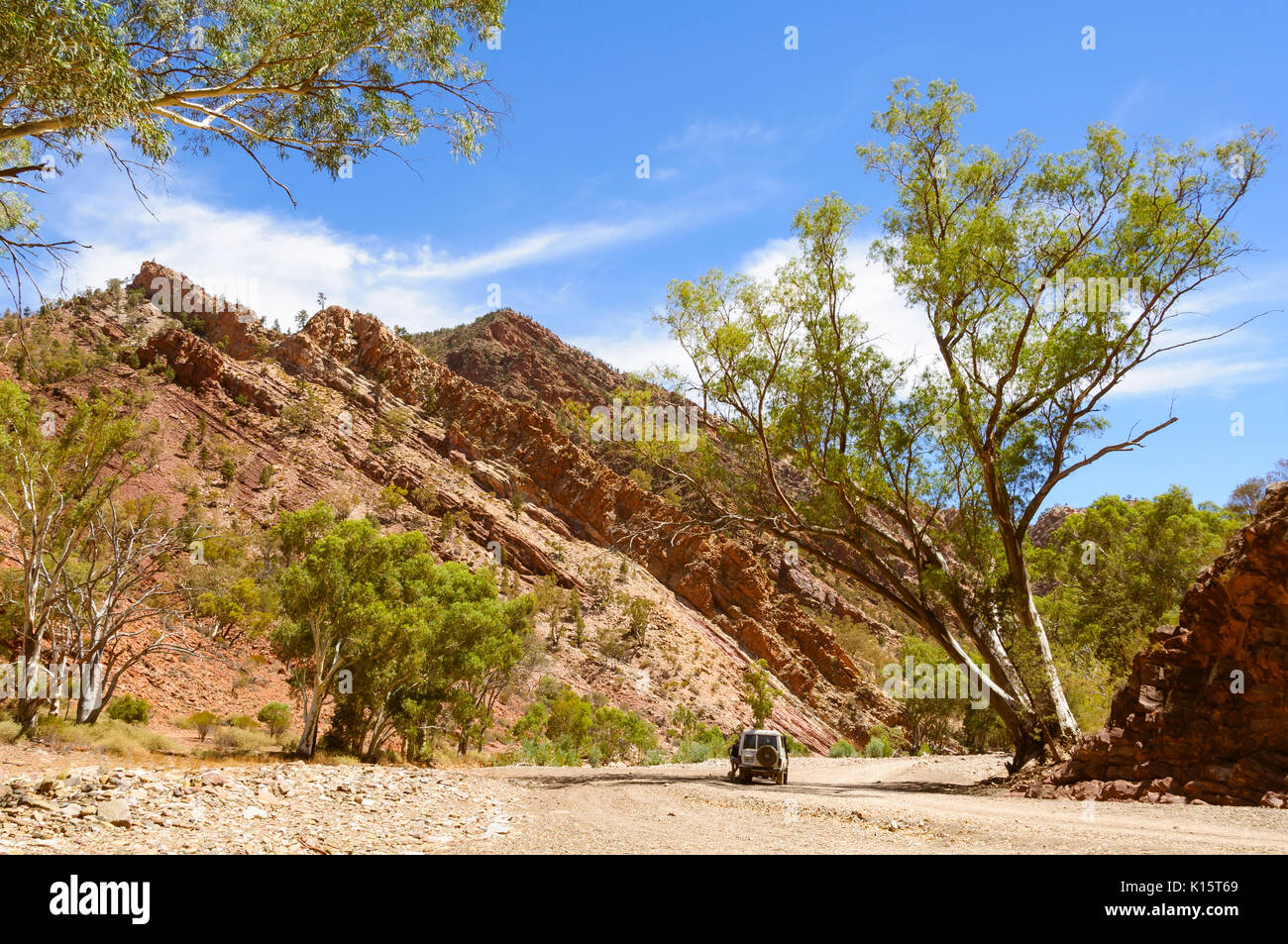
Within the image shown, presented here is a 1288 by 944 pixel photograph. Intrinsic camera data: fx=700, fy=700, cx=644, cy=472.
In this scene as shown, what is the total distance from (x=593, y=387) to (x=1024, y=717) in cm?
9449

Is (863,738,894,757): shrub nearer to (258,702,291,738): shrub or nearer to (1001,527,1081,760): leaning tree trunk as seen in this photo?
(1001,527,1081,760): leaning tree trunk

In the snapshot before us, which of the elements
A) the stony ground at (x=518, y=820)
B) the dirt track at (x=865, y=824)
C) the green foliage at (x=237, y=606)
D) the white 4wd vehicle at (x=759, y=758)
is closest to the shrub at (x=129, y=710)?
the green foliage at (x=237, y=606)

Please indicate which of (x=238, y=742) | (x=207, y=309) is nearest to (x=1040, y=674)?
(x=238, y=742)

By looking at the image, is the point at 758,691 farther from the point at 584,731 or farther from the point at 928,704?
the point at 584,731

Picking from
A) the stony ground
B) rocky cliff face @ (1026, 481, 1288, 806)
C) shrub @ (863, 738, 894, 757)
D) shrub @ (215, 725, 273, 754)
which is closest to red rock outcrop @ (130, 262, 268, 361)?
shrub @ (215, 725, 273, 754)

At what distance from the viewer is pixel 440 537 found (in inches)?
2024

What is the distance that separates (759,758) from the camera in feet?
57.7

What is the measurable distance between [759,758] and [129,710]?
2026 cm

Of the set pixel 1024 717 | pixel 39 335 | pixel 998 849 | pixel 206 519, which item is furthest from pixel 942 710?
pixel 39 335

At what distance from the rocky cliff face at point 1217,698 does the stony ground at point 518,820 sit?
3.16 ft

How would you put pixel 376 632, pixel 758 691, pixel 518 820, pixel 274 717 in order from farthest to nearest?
1. pixel 758 691
2. pixel 274 717
3. pixel 376 632
4. pixel 518 820

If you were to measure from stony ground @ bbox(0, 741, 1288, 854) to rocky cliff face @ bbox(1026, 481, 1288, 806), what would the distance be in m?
0.96

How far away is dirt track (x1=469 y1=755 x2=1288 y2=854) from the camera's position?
669 cm

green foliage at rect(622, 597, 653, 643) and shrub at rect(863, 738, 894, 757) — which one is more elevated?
green foliage at rect(622, 597, 653, 643)
